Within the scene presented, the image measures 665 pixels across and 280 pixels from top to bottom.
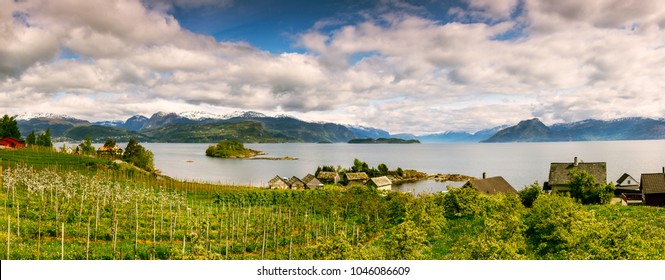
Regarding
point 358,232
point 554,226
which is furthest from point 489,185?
point 554,226

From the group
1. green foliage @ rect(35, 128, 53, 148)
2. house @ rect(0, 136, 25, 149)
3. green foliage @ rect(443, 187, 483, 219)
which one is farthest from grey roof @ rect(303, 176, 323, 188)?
green foliage @ rect(35, 128, 53, 148)

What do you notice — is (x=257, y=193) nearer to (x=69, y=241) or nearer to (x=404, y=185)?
(x=69, y=241)

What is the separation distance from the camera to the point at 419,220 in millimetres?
27672

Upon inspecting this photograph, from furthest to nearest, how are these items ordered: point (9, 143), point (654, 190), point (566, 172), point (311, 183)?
point (9, 143) < point (311, 183) < point (566, 172) < point (654, 190)

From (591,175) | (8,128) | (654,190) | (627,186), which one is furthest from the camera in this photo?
(8,128)

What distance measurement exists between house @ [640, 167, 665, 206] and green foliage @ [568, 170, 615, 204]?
10.1 meters

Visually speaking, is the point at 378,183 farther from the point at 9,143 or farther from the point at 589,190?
the point at 9,143

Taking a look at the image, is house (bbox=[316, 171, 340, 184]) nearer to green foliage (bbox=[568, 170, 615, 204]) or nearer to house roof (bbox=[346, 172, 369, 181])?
house roof (bbox=[346, 172, 369, 181])

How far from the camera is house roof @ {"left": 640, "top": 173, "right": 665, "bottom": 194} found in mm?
52500

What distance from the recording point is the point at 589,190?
4766 cm

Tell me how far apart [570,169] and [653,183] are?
33.8ft

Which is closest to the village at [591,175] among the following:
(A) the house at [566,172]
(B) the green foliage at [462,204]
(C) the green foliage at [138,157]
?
(A) the house at [566,172]

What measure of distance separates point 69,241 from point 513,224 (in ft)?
88.2
